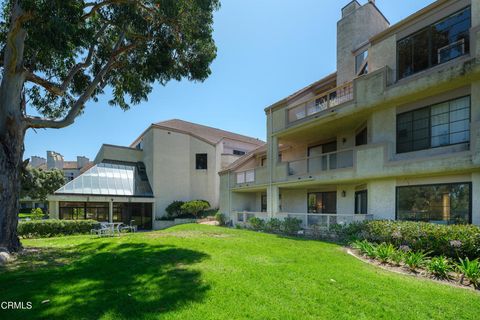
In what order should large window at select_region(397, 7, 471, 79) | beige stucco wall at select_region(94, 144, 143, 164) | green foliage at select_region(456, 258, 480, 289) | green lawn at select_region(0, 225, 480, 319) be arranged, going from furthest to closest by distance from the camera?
beige stucco wall at select_region(94, 144, 143, 164) → large window at select_region(397, 7, 471, 79) → green foliage at select_region(456, 258, 480, 289) → green lawn at select_region(0, 225, 480, 319)

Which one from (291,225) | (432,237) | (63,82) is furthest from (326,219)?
(63,82)

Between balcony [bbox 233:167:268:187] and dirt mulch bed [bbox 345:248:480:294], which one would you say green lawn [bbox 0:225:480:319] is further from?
balcony [bbox 233:167:268:187]

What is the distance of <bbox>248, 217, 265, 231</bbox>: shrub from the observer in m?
18.9

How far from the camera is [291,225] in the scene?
53.6 feet

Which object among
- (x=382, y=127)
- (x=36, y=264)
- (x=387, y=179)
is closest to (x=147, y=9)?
(x=36, y=264)

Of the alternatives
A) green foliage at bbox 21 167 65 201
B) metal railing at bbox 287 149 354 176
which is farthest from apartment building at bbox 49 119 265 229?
metal railing at bbox 287 149 354 176

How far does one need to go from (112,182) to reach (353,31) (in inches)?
1029

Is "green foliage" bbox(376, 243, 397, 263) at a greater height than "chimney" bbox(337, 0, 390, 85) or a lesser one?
lesser

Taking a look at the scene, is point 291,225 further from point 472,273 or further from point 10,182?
point 10,182

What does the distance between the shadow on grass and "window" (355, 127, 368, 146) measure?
39.1 feet

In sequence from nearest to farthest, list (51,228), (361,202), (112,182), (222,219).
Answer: (361,202), (51,228), (222,219), (112,182)

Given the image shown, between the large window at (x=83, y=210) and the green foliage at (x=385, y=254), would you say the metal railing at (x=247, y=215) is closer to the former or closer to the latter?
the green foliage at (x=385, y=254)

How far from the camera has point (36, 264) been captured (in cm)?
795

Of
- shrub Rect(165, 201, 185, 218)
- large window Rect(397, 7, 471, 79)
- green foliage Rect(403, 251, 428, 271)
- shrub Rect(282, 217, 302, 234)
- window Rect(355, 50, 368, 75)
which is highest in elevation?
window Rect(355, 50, 368, 75)
